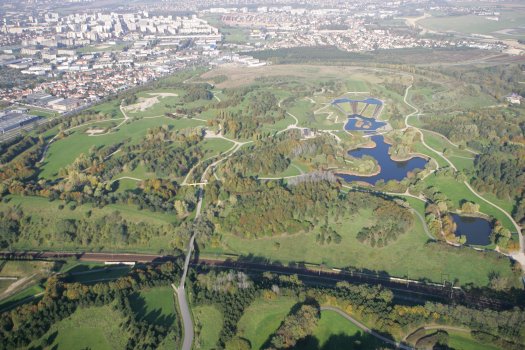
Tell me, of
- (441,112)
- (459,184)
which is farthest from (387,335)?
(441,112)

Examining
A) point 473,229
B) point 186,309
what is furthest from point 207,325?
point 473,229

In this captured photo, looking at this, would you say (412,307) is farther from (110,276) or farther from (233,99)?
(233,99)

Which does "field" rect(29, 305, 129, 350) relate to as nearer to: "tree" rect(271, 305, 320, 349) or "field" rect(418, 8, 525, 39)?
"tree" rect(271, 305, 320, 349)

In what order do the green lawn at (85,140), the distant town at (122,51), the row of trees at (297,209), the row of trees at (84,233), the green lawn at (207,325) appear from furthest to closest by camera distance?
the distant town at (122,51), the green lawn at (85,140), the row of trees at (84,233), the row of trees at (297,209), the green lawn at (207,325)

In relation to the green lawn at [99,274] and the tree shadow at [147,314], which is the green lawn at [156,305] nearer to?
the tree shadow at [147,314]

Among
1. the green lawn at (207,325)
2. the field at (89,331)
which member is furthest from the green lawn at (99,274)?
the green lawn at (207,325)

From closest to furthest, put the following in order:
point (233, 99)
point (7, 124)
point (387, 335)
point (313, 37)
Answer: point (387, 335) < point (7, 124) < point (233, 99) < point (313, 37)
